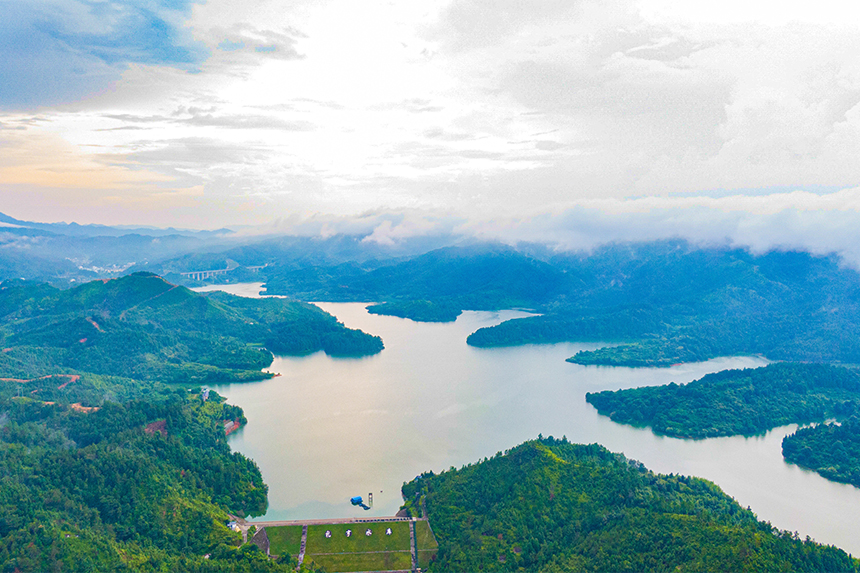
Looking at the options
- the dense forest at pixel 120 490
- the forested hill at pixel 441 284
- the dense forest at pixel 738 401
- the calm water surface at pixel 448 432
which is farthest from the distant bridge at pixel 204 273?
the dense forest at pixel 738 401

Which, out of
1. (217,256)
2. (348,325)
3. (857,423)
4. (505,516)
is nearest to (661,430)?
(857,423)

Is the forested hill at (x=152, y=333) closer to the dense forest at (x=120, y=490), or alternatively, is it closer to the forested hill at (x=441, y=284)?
the dense forest at (x=120, y=490)

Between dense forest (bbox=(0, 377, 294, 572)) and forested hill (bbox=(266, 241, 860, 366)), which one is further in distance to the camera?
forested hill (bbox=(266, 241, 860, 366))

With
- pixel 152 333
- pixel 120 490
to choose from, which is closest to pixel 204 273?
pixel 152 333

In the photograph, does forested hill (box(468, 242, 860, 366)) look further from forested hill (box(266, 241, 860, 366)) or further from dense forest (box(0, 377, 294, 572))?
dense forest (box(0, 377, 294, 572))

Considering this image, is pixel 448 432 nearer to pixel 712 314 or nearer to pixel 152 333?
pixel 152 333

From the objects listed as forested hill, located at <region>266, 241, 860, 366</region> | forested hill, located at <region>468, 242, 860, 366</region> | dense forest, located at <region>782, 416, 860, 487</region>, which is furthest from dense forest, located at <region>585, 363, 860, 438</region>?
forested hill, located at <region>266, 241, 860, 366</region>
